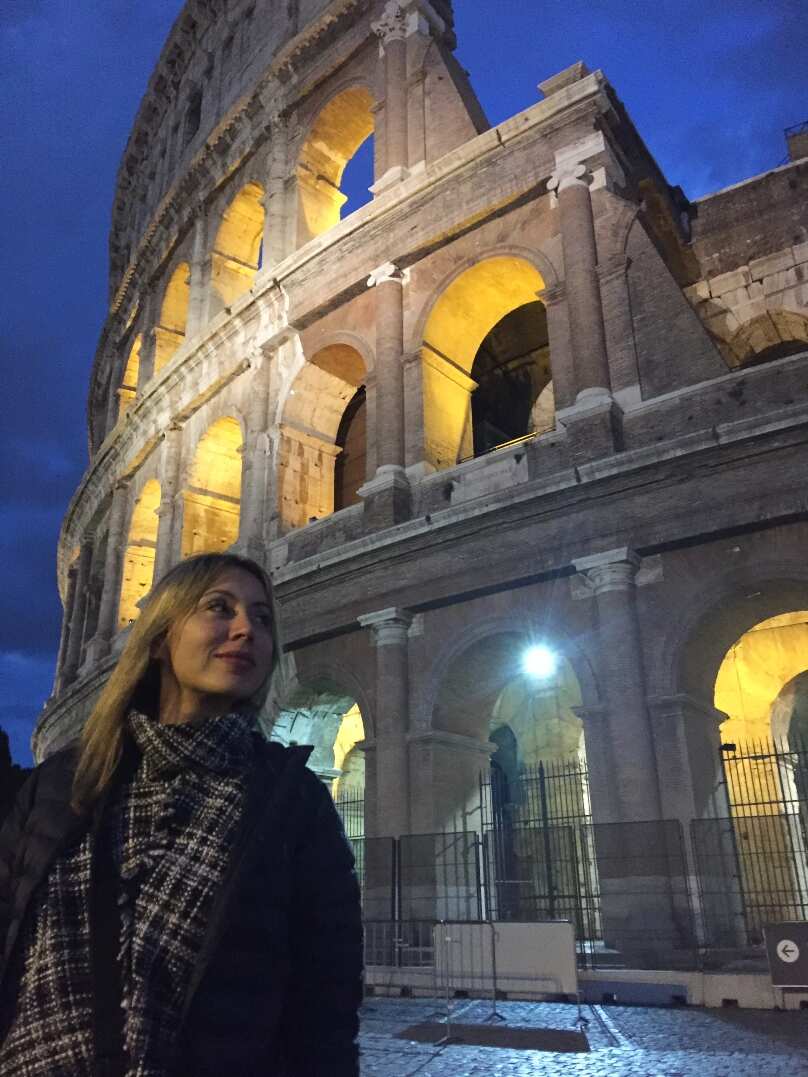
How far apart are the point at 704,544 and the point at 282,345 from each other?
7957mm

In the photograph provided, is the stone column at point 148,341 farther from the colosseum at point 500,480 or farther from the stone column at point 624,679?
the stone column at point 624,679

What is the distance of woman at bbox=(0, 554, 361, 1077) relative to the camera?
1289mm

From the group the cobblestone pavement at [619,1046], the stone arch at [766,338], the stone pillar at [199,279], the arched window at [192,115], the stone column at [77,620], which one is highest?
the arched window at [192,115]

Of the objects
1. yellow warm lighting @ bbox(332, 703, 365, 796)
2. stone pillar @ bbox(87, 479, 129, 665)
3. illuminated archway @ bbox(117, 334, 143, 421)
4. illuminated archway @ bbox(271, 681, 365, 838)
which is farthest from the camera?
illuminated archway @ bbox(117, 334, 143, 421)

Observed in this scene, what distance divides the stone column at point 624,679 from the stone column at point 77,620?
525 inches

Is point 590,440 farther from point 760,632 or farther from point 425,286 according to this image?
point 760,632

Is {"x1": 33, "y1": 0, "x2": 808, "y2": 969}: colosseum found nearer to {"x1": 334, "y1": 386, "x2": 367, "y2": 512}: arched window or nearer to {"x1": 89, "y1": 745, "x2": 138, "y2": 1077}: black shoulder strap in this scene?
{"x1": 334, "y1": 386, "x2": 367, "y2": 512}: arched window

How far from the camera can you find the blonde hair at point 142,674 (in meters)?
1.47

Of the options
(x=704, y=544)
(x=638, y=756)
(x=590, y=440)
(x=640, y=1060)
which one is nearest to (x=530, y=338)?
(x=590, y=440)

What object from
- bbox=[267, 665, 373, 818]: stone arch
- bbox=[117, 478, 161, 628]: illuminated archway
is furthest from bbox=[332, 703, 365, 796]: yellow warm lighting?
bbox=[117, 478, 161, 628]: illuminated archway

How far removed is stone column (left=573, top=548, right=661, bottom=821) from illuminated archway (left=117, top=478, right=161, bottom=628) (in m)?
10.5

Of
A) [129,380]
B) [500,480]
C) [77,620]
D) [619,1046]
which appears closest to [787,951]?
[619,1046]

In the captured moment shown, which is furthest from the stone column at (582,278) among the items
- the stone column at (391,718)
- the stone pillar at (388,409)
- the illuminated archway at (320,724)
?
the illuminated archway at (320,724)

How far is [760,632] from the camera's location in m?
12.9
